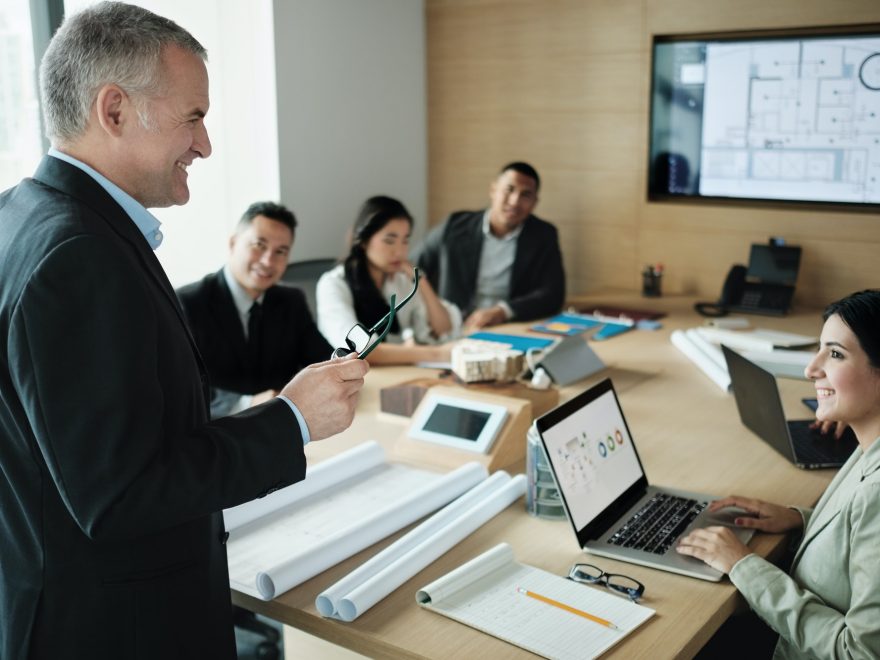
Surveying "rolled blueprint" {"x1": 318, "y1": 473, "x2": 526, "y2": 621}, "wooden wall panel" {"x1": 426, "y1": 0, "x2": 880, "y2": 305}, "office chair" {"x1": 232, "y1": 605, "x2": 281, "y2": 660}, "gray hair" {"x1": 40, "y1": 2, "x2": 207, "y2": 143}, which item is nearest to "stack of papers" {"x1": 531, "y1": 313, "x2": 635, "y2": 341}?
"wooden wall panel" {"x1": 426, "y1": 0, "x2": 880, "y2": 305}

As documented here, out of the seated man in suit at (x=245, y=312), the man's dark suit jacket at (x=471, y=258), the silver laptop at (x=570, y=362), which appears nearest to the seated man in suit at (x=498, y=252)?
the man's dark suit jacket at (x=471, y=258)

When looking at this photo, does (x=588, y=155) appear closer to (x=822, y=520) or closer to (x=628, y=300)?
(x=628, y=300)

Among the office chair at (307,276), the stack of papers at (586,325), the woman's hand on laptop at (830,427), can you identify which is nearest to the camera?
the woman's hand on laptop at (830,427)

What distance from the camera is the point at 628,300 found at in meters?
4.67

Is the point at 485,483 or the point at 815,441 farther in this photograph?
the point at 815,441

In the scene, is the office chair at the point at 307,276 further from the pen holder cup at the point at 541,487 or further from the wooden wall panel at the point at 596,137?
the pen holder cup at the point at 541,487

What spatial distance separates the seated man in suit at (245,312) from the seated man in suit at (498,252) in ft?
4.97

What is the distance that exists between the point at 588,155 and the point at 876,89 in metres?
1.38

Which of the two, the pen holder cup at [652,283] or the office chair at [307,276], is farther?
the pen holder cup at [652,283]

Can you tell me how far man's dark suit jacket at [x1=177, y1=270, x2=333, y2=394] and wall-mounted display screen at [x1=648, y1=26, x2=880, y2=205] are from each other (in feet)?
7.49

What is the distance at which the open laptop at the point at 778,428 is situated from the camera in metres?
2.45

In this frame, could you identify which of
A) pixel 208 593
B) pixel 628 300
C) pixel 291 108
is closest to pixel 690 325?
pixel 628 300

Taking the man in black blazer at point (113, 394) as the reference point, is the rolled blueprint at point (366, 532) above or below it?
below

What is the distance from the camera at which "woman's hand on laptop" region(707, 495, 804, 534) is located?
2027 mm
